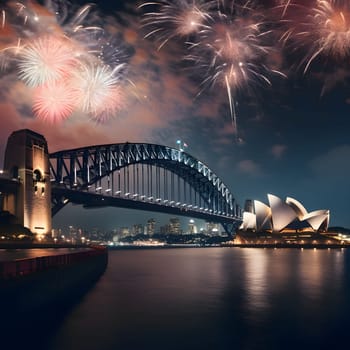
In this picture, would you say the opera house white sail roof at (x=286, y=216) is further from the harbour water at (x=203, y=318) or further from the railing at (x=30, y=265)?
the railing at (x=30, y=265)

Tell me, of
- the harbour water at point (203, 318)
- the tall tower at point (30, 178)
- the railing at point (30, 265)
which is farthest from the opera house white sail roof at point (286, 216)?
the railing at point (30, 265)

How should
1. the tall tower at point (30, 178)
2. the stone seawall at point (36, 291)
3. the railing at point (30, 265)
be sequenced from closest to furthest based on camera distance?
1. the stone seawall at point (36, 291)
2. the railing at point (30, 265)
3. the tall tower at point (30, 178)

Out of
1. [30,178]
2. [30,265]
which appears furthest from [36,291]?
[30,178]

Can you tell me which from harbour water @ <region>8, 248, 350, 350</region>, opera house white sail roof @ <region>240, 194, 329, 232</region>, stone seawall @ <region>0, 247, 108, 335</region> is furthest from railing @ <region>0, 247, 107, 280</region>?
opera house white sail roof @ <region>240, 194, 329, 232</region>

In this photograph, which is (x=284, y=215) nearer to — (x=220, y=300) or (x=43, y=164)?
(x=43, y=164)

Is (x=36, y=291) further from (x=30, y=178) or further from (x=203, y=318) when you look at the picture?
(x=30, y=178)

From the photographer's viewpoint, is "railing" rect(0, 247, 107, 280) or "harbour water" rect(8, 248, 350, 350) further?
"railing" rect(0, 247, 107, 280)

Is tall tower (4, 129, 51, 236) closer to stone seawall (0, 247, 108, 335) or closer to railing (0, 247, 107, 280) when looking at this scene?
stone seawall (0, 247, 108, 335)
